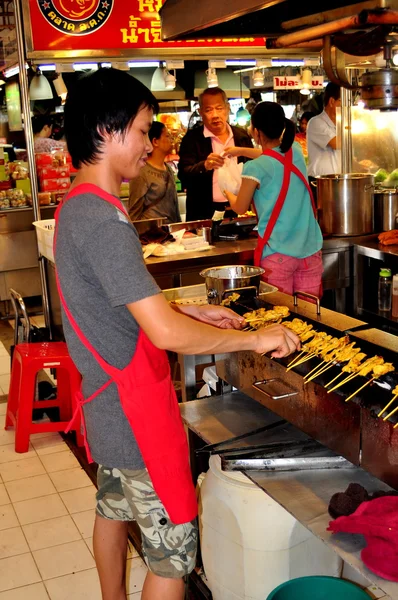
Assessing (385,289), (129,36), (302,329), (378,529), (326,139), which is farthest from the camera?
(326,139)

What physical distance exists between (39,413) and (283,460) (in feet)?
9.36

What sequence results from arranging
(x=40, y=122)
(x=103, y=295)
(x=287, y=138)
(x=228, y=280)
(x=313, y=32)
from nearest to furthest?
(x=103, y=295) → (x=313, y=32) → (x=228, y=280) → (x=287, y=138) → (x=40, y=122)

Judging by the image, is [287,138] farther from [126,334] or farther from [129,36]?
[126,334]

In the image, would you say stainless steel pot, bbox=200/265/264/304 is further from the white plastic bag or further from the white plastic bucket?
the white plastic bag

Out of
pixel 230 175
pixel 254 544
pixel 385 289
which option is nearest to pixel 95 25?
pixel 230 175

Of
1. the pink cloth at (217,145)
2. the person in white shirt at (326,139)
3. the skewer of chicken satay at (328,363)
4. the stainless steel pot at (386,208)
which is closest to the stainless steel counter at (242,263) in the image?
the stainless steel pot at (386,208)

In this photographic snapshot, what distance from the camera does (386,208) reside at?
220 inches

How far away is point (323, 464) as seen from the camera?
2.56 meters

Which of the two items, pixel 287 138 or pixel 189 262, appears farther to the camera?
pixel 189 262

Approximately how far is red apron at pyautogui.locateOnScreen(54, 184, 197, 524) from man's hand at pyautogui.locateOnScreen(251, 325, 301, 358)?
31 cm

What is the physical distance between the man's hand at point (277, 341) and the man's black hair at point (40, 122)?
21.6ft

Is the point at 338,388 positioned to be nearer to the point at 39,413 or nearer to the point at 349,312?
the point at 39,413

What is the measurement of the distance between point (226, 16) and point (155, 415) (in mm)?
1220

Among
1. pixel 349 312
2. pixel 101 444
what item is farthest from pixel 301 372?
pixel 349 312
